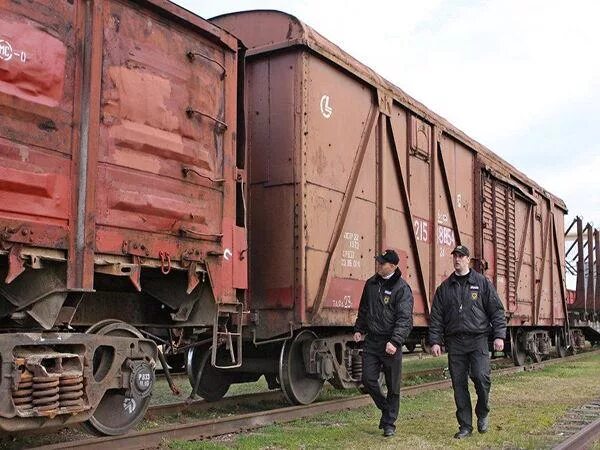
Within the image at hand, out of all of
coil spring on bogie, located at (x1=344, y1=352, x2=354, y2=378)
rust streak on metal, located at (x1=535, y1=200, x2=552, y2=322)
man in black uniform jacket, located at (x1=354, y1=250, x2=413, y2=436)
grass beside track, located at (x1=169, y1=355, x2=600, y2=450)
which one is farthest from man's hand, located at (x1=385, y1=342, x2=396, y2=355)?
rust streak on metal, located at (x1=535, y1=200, x2=552, y2=322)

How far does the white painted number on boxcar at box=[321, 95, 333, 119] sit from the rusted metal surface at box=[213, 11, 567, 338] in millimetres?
21

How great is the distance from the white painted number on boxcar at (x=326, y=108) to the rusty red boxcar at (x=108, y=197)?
1485mm

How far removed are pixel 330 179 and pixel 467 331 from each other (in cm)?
245

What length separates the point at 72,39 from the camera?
16.0ft

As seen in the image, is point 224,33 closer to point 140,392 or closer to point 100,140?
point 100,140

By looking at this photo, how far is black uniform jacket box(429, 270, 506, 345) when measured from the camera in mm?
6219

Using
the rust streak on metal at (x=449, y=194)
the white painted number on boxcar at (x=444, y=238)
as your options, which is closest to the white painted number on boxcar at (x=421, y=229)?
the white painted number on boxcar at (x=444, y=238)

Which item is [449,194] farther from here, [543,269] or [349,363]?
[543,269]

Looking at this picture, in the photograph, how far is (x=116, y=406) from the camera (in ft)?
17.7

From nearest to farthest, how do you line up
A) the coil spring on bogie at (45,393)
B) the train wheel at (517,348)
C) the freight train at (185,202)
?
the coil spring on bogie at (45,393) → the freight train at (185,202) → the train wheel at (517,348)

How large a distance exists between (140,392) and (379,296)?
2.30m

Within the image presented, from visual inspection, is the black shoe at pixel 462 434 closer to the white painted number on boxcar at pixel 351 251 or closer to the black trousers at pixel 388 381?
the black trousers at pixel 388 381

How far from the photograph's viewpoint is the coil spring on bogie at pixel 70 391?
4.57 metres

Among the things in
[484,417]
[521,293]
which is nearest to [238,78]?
[484,417]
